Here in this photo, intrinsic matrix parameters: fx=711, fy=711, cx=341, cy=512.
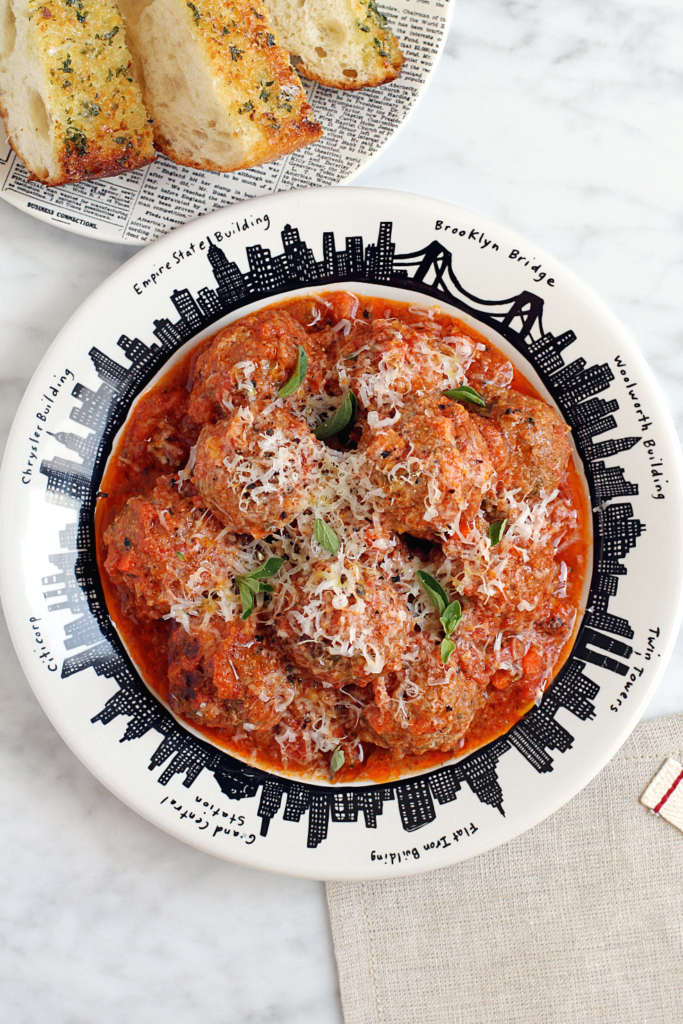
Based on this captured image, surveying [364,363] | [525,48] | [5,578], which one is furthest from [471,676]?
[525,48]

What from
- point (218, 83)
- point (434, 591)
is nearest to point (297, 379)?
point (434, 591)

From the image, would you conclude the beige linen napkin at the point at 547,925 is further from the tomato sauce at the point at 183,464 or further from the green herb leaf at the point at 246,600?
the green herb leaf at the point at 246,600

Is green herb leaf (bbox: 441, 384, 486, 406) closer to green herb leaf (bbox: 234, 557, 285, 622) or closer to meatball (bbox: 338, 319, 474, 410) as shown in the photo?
meatball (bbox: 338, 319, 474, 410)

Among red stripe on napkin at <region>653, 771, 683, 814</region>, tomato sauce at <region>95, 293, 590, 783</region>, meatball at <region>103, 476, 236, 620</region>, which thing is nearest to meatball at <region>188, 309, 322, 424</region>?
tomato sauce at <region>95, 293, 590, 783</region>

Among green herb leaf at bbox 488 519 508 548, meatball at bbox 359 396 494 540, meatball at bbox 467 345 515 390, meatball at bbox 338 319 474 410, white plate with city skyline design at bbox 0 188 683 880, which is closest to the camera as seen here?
meatball at bbox 359 396 494 540

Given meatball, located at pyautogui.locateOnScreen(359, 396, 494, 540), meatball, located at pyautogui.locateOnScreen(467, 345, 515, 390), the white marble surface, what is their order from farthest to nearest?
the white marble surface < meatball, located at pyautogui.locateOnScreen(467, 345, 515, 390) < meatball, located at pyautogui.locateOnScreen(359, 396, 494, 540)

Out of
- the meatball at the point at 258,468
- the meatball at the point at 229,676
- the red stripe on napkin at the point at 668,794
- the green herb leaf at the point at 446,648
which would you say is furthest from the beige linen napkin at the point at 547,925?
the meatball at the point at 258,468

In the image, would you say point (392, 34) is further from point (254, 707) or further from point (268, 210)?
point (254, 707)
